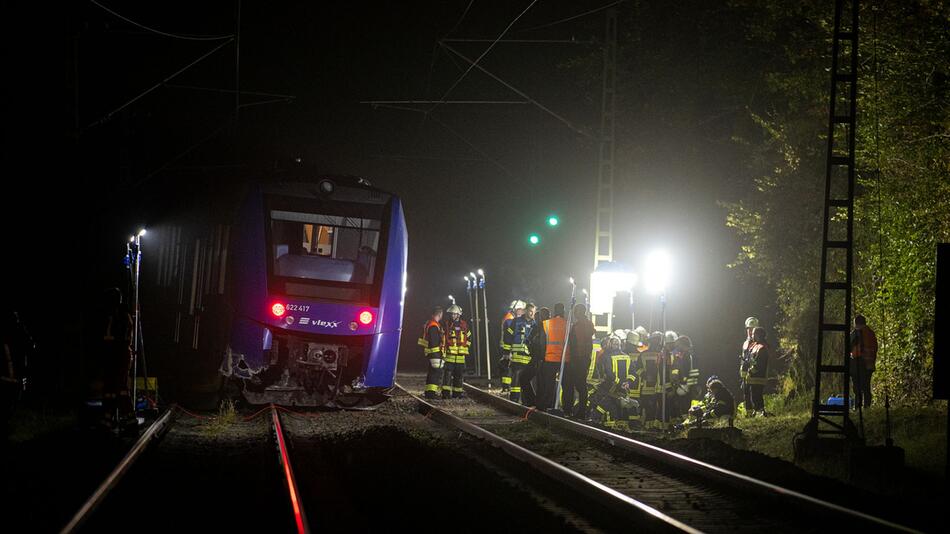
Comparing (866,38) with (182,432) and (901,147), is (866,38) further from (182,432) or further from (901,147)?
(182,432)

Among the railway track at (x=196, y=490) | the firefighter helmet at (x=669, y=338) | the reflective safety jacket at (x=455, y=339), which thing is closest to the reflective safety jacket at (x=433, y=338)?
the reflective safety jacket at (x=455, y=339)

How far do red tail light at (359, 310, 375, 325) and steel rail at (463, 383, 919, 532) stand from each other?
3.01 metres

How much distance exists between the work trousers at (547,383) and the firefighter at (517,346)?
5.67 feet

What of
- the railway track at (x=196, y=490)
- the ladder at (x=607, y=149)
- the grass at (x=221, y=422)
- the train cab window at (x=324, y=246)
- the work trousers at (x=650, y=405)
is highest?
the ladder at (x=607, y=149)

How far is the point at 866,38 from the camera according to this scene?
16219mm

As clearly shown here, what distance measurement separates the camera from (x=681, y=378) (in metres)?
17.7

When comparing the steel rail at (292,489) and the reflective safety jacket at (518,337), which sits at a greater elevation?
the reflective safety jacket at (518,337)

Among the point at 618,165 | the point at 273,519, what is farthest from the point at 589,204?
the point at 273,519

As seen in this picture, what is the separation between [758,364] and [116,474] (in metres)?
11.4

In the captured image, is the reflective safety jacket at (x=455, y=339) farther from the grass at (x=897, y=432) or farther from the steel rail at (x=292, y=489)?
the steel rail at (x=292, y=489)

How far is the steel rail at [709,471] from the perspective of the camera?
7765 mm

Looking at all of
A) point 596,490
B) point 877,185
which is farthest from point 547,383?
point 596,490

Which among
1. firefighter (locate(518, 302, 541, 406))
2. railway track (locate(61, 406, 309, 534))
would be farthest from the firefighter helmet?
railway track (locate(61, 406, 309, 534))

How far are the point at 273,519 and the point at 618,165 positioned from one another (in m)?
25.7
